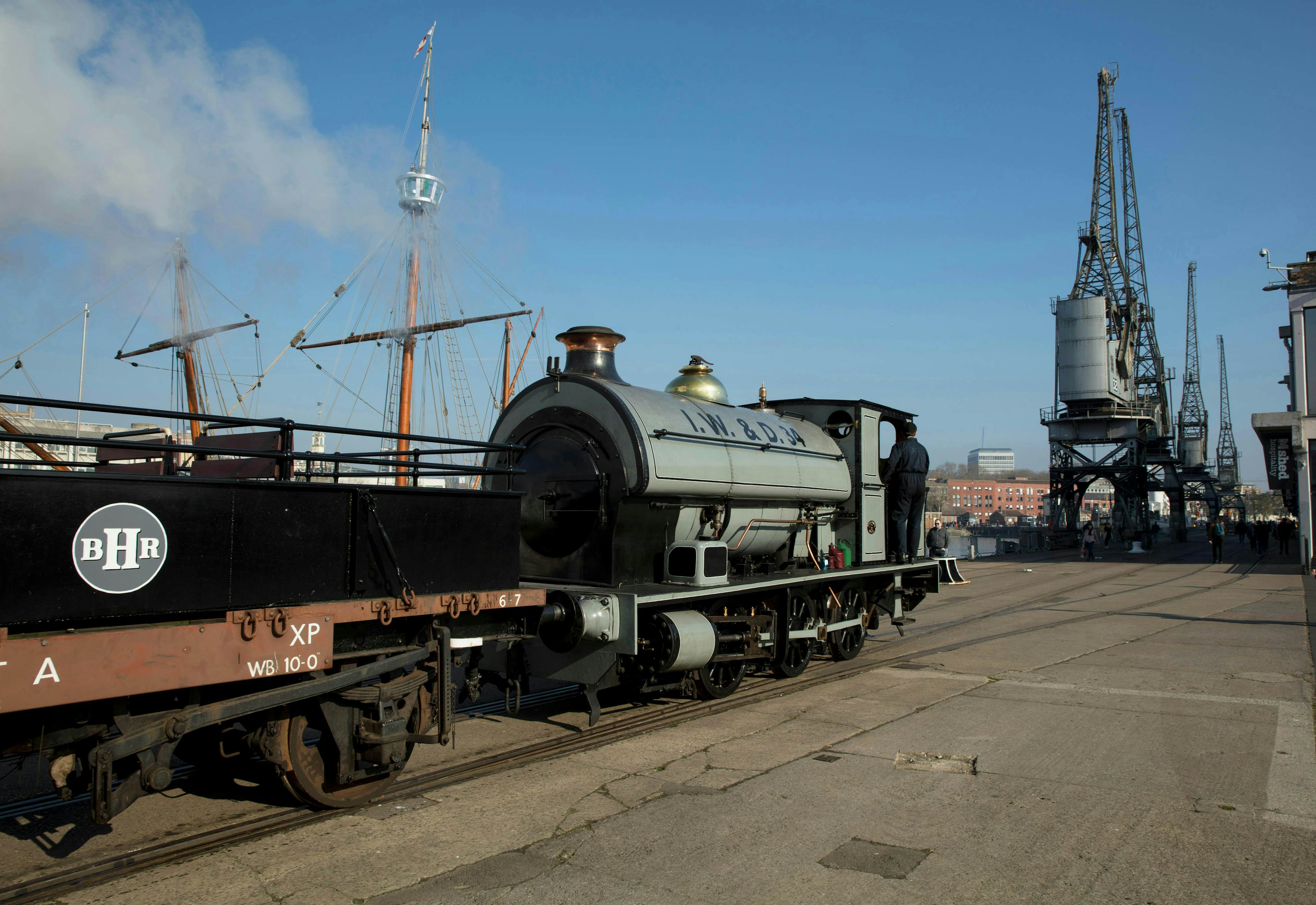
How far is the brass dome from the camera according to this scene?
10.7 metres

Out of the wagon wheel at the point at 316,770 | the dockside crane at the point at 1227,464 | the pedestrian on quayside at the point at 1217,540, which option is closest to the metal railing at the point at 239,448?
the wagon wheel at the point at 316,770

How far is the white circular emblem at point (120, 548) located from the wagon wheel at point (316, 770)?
1.40m

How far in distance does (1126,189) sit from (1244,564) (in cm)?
4354

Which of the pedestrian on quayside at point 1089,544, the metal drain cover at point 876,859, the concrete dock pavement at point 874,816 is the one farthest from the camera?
the pedestrian on quayside at point 1089,544

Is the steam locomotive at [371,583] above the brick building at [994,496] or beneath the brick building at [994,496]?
beneath

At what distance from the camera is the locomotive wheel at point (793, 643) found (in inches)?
395

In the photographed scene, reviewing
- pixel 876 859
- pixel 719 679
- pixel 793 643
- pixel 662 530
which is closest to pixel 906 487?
pixel 793 643

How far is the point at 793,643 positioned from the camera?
10.5 m

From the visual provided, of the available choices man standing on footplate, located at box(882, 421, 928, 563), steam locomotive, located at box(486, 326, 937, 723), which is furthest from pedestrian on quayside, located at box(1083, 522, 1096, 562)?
steam locomotive, located at box(486, 326, 937, 723)

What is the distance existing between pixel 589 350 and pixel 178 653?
220 inches

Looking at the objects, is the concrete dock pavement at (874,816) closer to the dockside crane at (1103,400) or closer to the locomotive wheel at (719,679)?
the locomotive wheel at (719,679)

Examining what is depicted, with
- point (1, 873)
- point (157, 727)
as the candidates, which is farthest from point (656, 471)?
point (1, 873)

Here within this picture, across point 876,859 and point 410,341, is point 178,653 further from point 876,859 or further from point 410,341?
point 410,341

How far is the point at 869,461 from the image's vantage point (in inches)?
482
